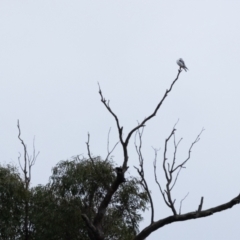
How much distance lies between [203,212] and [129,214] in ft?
16.9

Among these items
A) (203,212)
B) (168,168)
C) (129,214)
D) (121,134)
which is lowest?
(203,212)

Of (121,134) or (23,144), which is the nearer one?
(121,134)

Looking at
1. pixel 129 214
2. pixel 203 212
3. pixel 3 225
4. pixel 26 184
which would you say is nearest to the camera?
pixel 203 212

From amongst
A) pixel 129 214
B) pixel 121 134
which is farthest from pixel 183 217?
pixel 129 214

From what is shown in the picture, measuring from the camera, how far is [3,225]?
12.0 metres

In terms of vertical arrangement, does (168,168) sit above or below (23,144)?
below

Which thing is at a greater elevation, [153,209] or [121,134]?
[121,134]

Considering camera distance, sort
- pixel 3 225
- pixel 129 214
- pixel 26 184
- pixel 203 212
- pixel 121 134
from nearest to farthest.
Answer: pixel 203 212, pixel 121 134, pixel 129 214, pixel 3 225, pixel 26 184

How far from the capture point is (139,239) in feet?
21.5

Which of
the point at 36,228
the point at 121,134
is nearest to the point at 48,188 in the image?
the point at 36,228

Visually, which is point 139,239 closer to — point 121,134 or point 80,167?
point 121,134

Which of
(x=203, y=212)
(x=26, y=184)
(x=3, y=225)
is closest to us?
(x=203, y=212)

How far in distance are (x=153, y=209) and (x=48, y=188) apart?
236 inches

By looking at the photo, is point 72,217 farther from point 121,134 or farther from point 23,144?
point 121,134
